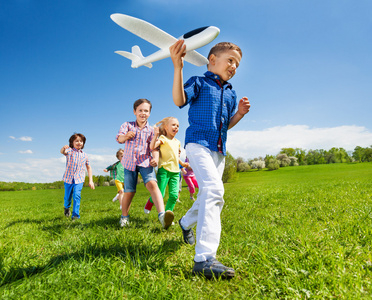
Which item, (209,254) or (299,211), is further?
(299,211)

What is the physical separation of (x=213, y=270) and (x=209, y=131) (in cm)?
134

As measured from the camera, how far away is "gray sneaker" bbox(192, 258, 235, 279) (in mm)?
2266

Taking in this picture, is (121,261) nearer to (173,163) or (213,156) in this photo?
(213,156)

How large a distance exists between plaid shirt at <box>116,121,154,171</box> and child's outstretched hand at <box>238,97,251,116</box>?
2040mm

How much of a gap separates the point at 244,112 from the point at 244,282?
6.33 ft

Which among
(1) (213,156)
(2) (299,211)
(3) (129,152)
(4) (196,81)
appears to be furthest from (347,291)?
(3) (129,152)

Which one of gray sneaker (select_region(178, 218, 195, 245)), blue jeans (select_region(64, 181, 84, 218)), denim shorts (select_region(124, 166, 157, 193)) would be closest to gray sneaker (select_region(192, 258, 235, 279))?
gray sneaker (select_region(178, 218, 195, 245))

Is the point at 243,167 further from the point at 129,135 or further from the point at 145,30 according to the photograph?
the point at 145,30

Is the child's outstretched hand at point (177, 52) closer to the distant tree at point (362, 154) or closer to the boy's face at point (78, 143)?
the boy's face at point (78, 143)

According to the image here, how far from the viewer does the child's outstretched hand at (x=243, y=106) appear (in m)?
3.34

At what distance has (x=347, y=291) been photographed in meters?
1.92

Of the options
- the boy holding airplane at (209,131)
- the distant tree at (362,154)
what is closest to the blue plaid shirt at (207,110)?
the boy holding airplane at (209,131)

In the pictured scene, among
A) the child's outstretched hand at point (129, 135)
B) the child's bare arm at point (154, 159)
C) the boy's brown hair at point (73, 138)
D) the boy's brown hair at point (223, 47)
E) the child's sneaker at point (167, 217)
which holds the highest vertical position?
the boy's brown hair at point (223, 47)

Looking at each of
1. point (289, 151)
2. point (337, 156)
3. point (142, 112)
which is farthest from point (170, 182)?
point (289, 151)
